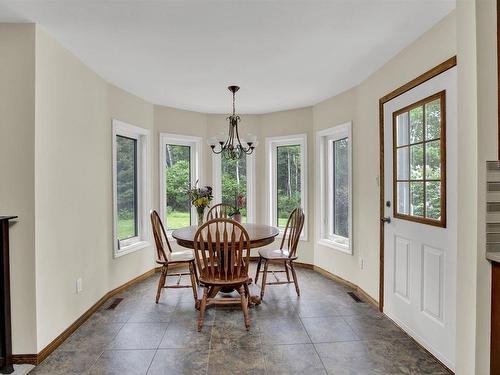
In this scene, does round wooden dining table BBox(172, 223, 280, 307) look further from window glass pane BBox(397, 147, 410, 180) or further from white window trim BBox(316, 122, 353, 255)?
window glass pane BBox(397, 147, 410, 180)

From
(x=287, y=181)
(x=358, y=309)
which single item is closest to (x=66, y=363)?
(x=358, y=309)

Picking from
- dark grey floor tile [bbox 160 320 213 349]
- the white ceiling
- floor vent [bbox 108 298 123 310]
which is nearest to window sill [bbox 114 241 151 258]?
floor vent [bbox 108 298 123 310]

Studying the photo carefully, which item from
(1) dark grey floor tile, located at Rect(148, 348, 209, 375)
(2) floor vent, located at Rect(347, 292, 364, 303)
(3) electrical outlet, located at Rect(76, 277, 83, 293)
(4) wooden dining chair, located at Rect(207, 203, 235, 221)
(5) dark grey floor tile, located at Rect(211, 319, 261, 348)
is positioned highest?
(4) wooden dining chair, located at Rect(207, 203, 235, 221)

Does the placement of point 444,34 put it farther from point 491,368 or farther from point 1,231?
point 1,231

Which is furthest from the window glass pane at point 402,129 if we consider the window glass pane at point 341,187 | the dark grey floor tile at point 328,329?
the dark grey floor tile at point 328,329

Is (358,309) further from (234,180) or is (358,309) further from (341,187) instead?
(234,180)

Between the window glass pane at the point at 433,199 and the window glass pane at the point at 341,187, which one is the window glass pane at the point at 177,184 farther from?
the window glass pane at the point at 433,199

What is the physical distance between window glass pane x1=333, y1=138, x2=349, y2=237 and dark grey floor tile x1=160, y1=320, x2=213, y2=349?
2175 mm

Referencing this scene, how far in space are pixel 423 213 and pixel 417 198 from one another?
0.14 metres

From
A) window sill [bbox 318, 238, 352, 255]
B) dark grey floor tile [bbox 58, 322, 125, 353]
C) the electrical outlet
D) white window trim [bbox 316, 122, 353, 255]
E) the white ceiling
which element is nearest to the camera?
the white ceiling

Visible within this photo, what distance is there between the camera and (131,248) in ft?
12.3

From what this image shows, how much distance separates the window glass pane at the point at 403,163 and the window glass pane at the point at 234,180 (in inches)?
105

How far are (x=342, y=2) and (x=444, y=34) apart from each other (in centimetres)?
→ 79

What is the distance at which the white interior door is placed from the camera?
206 cm
